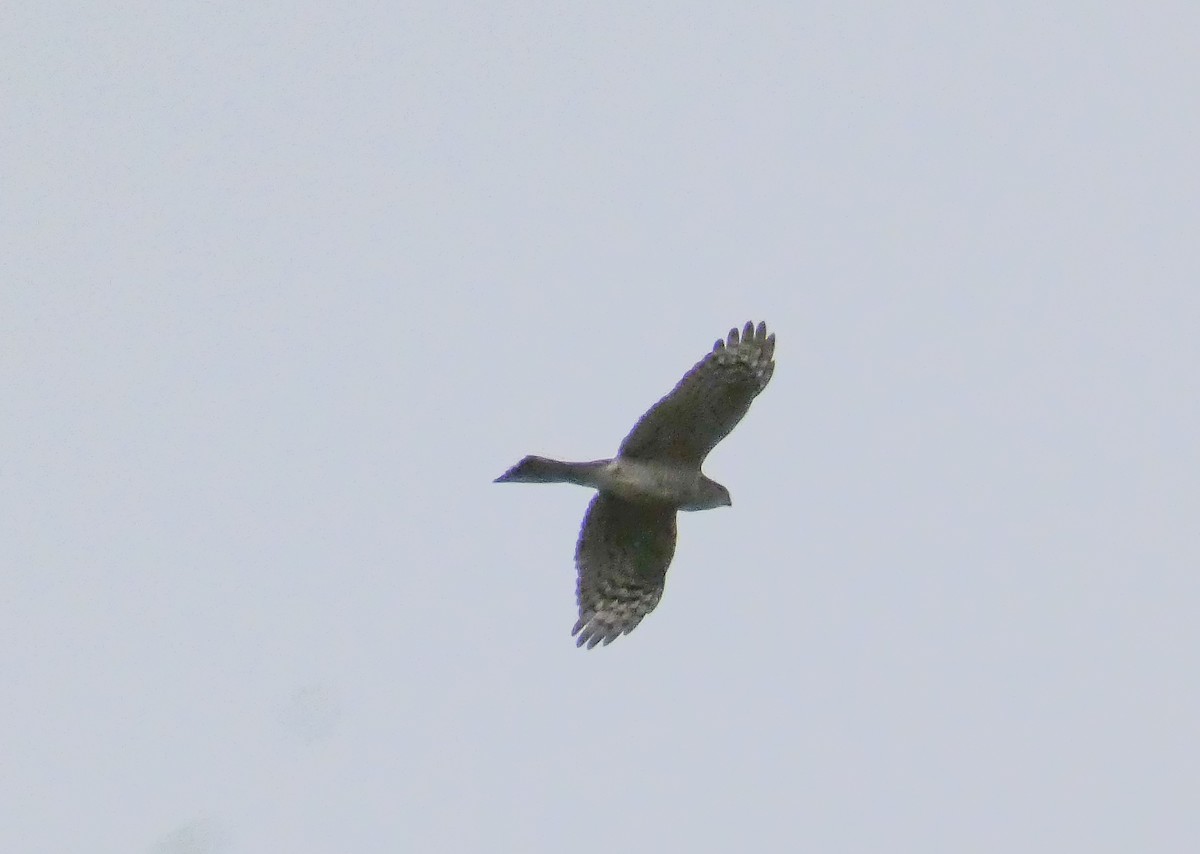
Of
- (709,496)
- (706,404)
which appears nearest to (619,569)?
(709,496)

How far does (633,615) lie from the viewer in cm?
1838

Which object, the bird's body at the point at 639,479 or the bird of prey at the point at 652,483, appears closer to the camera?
the bird's body at the point at 639,479

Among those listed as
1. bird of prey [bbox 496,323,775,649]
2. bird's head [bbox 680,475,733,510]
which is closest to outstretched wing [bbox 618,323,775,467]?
bird of prey [bbox 496,323,775,649]

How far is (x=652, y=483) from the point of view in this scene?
17.7m

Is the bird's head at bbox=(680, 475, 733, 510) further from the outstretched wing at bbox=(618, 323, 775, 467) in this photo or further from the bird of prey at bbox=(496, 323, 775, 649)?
the outstretched wing at bbox=(618, 323, 775, 467)

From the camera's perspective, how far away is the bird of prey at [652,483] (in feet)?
57.7

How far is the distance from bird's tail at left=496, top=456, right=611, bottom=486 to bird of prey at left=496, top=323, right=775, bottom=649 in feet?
0.04

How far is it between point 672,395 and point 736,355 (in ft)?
2.43

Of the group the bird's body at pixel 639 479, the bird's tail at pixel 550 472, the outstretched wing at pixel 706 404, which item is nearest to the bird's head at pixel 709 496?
the bird's body at pixel 639 479

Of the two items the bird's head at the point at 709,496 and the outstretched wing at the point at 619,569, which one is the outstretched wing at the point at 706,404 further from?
the outstretched wing at the point at 619,569

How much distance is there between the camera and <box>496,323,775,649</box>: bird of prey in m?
17.6

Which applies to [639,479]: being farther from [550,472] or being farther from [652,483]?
[550,472]

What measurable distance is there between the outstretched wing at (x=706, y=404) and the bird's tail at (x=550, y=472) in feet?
1.65

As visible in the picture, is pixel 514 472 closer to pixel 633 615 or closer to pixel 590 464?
pixel 590 464
